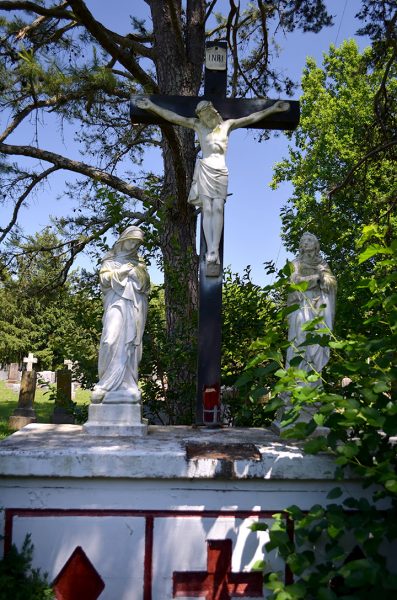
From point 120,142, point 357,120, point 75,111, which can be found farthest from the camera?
point 357,120

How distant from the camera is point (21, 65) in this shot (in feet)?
23.6

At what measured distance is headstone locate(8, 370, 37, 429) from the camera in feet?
38.4

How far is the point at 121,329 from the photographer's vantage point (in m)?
4.34

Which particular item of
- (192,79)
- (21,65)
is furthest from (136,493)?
(192,79)

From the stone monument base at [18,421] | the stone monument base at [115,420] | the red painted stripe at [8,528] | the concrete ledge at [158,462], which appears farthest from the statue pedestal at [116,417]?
the stone monument base at [18,421]

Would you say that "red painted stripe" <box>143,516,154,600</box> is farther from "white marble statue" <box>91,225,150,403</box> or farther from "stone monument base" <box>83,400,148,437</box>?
"white marble statue" <box>91,225,150,403</box>

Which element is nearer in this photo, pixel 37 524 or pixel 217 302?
pixel 37 524

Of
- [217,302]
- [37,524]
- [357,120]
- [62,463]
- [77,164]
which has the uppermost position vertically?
[357,120]

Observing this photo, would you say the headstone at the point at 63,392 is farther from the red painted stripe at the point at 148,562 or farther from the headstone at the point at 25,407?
the red painted stripe at the point at 148,562

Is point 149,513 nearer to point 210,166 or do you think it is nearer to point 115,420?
point 115,420

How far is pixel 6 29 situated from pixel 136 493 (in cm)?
702

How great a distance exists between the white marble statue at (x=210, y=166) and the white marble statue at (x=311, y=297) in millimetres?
808

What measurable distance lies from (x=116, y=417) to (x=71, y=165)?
6072 mm

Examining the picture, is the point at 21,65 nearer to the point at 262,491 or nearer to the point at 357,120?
the point at 262,491
